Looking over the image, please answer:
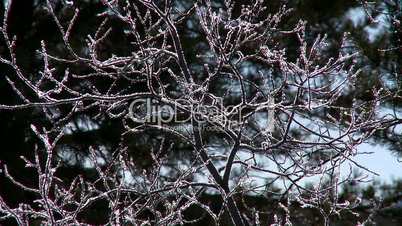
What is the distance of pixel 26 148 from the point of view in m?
6.13

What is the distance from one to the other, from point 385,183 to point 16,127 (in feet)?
13.9

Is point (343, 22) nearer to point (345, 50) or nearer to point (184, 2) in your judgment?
point (345, 50)

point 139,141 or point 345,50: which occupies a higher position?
point 345,50

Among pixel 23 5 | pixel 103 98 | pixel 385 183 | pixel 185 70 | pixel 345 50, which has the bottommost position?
pixel 103 98

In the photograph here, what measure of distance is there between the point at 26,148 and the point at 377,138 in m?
3.95

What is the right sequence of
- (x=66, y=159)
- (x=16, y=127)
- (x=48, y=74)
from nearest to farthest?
(x=48, y=74) → (x=16, y=127) → (x=66, y=159)

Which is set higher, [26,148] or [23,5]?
[23,5]

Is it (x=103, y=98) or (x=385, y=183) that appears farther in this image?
(x=385, y=183)

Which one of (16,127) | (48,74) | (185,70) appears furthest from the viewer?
(16,127)

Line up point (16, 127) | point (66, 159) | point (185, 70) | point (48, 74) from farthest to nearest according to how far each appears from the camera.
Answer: point (66, 159)
point (16, 127)
point (185, 70)
point (48, 74)

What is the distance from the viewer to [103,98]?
8.04 feet

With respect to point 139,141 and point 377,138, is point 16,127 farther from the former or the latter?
point 377,138

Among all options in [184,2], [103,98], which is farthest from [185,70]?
[184,2]

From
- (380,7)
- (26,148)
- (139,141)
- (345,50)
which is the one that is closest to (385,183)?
(345,50)
